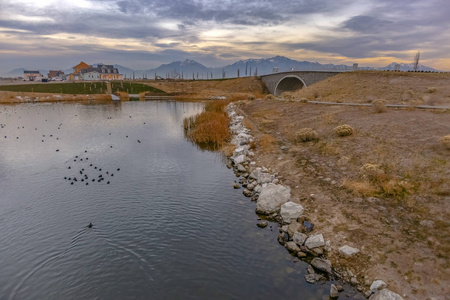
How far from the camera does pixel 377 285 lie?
9625 millimetres

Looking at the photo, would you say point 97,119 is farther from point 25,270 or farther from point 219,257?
point 219,257

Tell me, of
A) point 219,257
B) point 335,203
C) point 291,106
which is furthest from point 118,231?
point 291,106

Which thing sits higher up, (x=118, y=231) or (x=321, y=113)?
(x=321, y=113)

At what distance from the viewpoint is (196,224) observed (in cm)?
1481

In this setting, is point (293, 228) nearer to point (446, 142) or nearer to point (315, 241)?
point (315, 241)

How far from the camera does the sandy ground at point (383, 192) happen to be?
Result: 10328 millimetres

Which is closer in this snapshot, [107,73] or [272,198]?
[272,198]

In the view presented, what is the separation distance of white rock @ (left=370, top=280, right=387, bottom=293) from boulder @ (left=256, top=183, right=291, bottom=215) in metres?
6.87

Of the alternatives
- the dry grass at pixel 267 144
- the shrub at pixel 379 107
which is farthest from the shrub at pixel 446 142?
the dry grass at pixel 267 144

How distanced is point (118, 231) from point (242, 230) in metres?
6.69

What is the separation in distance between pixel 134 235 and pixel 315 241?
916 cm

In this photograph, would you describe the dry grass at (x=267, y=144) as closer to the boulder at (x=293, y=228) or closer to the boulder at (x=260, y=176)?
the boulder at (x=260, y=176)

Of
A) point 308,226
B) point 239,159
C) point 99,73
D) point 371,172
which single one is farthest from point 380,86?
point 99,73

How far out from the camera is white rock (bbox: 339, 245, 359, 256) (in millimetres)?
11414
